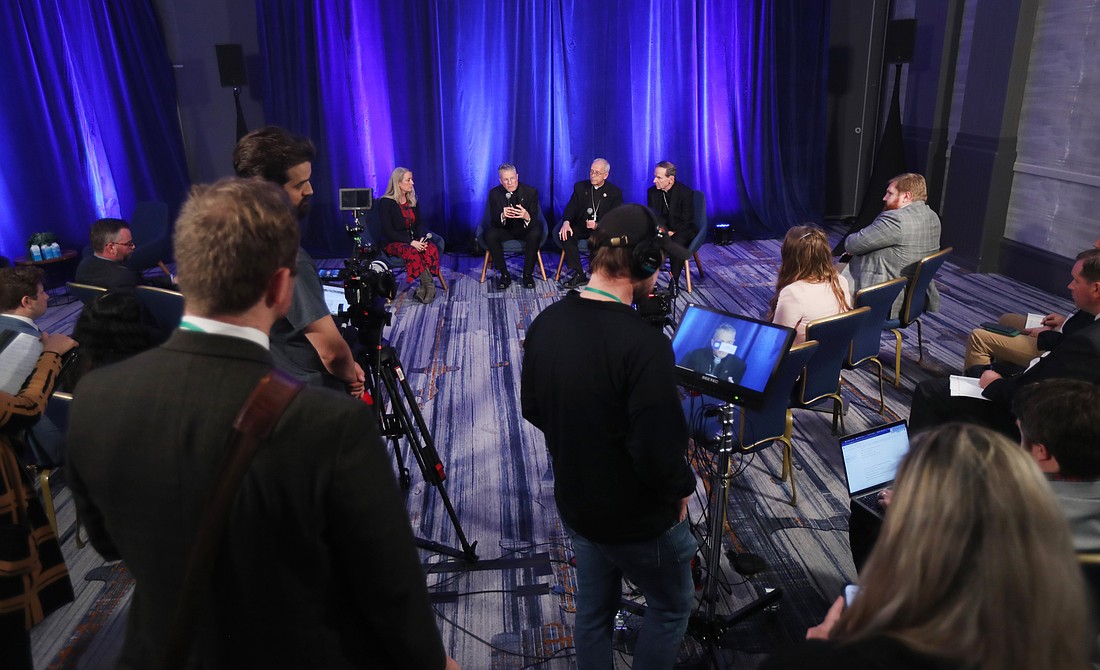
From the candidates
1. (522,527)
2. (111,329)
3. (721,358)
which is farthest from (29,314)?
(721,358)

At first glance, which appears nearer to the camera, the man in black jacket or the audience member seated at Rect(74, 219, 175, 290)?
the man in black jacket

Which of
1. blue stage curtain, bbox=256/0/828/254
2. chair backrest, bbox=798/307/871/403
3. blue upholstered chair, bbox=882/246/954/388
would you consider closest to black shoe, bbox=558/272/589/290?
blue stage curtain, bbox=256/0/828/254

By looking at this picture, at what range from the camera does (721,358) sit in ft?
7.68

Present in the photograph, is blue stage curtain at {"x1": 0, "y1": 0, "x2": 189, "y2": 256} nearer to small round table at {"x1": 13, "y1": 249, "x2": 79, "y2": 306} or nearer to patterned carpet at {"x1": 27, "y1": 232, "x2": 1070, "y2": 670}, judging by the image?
small round table at {"x1": 13, "y1": 249, "x2": 79, "y2": 306}

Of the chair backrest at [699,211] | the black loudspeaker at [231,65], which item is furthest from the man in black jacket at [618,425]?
the black loudspeaker at [231,65]

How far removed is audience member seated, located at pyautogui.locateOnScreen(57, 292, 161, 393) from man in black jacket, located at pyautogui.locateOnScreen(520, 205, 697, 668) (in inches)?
63.3

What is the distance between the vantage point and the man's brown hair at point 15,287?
3049 millimetres

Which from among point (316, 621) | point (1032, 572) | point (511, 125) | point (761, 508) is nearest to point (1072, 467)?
point (1032, 572)

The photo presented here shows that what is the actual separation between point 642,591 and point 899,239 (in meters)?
3.04

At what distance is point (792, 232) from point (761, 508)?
124 cm

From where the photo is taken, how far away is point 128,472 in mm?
1046

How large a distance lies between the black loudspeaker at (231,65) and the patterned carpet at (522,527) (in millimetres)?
3484

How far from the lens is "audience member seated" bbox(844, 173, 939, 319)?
13.8ft

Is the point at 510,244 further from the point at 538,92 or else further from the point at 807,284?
the point at 807,284
